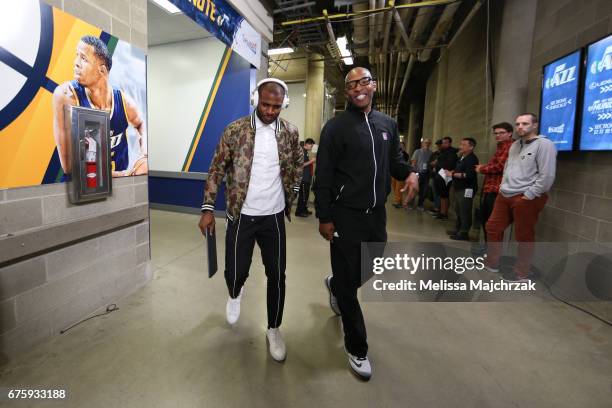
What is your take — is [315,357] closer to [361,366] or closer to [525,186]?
[361,366]

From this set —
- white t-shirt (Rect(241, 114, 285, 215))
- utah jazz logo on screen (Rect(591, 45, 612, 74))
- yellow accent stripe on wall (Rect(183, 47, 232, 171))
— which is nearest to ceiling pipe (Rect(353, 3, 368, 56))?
yellow accent stripe on wall (Rect(183, 47, 232, 171))

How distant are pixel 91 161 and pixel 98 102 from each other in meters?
0.40

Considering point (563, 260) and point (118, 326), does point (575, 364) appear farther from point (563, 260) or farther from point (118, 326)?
point (118, 326)

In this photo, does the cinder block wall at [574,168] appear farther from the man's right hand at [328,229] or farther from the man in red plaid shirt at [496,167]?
the man's right hand at [328,229]

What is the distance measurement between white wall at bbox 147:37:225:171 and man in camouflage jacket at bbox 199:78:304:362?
3930 millimetres

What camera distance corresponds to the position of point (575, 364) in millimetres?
1801

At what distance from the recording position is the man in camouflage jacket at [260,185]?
172 cm

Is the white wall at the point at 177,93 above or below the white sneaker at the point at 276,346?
above

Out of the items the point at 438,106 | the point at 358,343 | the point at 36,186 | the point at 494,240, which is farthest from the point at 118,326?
the point at 438,106

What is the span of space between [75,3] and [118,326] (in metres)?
2.04

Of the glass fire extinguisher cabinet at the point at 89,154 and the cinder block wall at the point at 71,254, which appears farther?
the glass fire extinguisher cabinet at the point at 89,154

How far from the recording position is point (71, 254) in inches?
78.4

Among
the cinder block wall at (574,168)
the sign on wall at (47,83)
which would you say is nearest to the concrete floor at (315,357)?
the cinder block wall at (574,168)

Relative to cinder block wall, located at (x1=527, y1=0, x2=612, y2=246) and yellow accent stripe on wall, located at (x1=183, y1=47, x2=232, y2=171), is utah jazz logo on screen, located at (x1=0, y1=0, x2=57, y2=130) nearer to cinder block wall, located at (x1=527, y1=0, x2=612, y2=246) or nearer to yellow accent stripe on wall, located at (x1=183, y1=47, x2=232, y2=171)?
yellow accent stripe on wall, located at (x1=183, y1=47, x2=232, y2=171)
